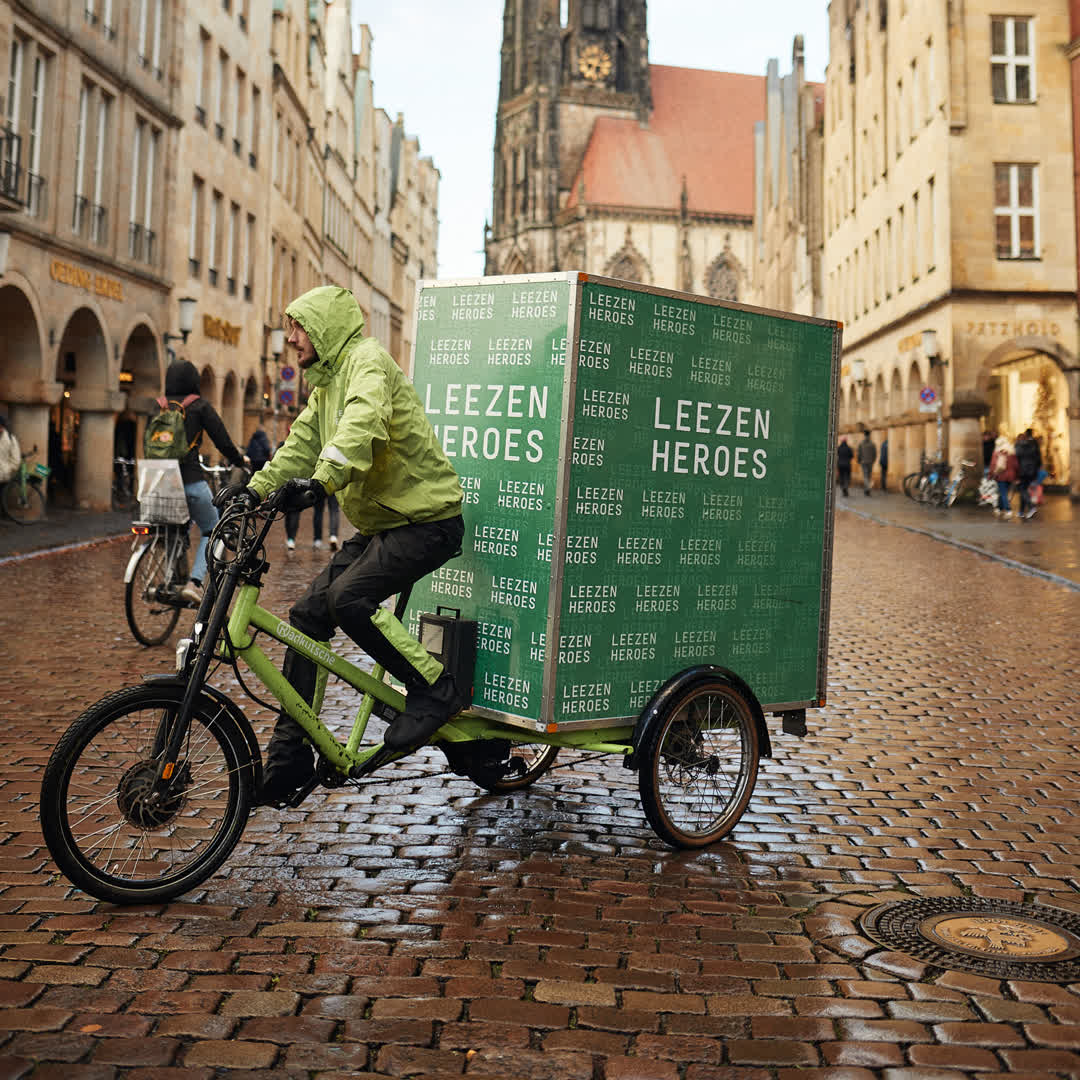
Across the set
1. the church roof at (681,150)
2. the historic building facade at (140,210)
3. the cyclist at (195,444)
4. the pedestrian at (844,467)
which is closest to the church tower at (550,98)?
the church roof at (681,150)

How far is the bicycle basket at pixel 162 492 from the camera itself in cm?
996

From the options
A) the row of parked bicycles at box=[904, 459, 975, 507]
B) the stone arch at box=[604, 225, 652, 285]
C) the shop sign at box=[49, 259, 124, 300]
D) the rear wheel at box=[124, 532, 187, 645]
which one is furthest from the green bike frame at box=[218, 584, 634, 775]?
the stone arch at box=[604, 225, 652, 285]

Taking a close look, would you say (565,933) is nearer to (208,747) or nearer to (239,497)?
(208,747)

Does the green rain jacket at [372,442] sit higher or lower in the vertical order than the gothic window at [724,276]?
lower

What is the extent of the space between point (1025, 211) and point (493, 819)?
103 ft

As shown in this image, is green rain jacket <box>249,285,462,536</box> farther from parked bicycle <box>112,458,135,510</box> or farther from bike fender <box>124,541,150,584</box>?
parked bicycle <box>112,458,135,510</box>

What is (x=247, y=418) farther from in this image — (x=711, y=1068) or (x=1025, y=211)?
(x=711, y=1068)

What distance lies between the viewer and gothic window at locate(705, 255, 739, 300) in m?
87.5

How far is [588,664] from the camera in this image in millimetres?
5027

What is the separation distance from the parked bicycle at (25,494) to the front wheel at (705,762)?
17844mm

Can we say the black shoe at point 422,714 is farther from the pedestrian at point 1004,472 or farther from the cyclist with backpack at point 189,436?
the pedestrian at point 1004,472

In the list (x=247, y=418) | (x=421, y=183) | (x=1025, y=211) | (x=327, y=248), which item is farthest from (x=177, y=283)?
(x=421, y=183)

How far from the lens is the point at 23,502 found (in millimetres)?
21844

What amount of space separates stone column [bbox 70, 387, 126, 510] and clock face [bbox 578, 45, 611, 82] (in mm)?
67649
